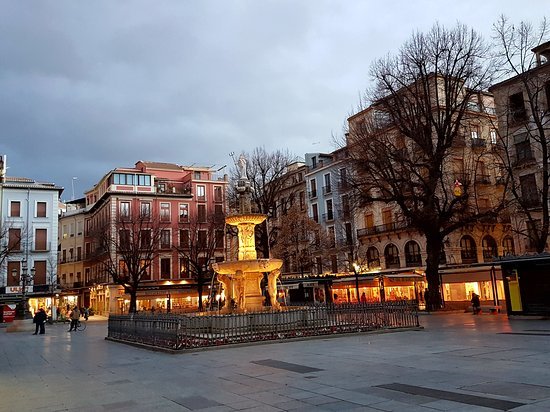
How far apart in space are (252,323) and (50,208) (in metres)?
47.3

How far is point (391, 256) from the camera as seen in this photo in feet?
159

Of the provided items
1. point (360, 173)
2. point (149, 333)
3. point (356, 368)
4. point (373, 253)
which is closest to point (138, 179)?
point (373, 253)

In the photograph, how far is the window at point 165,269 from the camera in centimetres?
6088

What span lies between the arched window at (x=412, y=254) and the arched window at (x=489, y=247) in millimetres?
5596

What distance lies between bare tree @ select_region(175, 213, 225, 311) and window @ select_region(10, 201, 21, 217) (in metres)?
17.7

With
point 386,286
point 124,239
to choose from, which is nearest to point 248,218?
point 386,286

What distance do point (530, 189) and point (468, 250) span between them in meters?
9.09

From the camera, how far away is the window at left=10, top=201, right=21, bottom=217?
55.2 m

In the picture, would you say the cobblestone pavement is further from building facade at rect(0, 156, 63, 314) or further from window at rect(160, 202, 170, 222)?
window at rect(160, 202, 170, 222)

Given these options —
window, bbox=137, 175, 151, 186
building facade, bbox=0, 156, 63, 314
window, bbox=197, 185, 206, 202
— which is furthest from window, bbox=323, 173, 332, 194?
building facade, bbox=0, 156, 63, 314

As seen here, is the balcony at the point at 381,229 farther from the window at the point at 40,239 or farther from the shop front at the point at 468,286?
the window at the point at 40,239

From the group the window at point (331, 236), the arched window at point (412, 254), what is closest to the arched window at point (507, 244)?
the arched window at point (412, 254)

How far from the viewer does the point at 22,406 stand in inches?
335

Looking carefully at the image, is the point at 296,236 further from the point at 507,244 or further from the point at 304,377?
the point at 304,377
